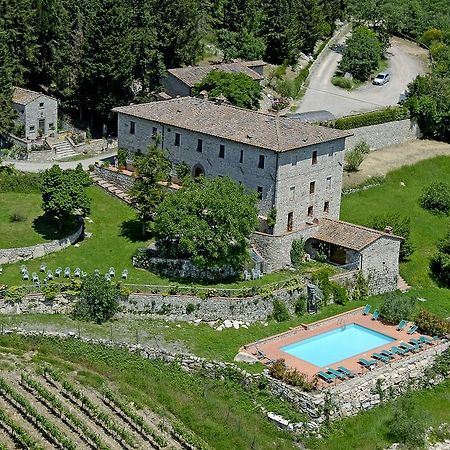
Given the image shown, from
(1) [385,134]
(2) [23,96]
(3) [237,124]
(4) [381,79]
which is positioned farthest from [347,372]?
(4) [381,79]

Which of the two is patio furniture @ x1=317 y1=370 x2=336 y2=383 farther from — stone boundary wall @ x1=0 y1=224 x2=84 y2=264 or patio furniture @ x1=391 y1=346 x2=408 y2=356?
stone boundary wall @ x1=0 y1=224 x2=84 y2=264

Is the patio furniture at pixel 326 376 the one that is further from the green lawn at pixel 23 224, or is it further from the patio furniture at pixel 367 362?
the green lawn at pixel 23 224

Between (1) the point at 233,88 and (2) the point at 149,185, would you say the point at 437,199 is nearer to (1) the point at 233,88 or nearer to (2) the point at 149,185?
(1) the point at 233,88

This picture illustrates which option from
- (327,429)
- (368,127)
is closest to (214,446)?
(327,429)

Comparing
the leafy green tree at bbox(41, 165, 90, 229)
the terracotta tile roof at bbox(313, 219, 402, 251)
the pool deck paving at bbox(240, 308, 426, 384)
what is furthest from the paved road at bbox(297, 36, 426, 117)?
the leafy green tree at bbox(41, 165, 90, 229)

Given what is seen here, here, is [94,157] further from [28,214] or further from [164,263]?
[164,263]

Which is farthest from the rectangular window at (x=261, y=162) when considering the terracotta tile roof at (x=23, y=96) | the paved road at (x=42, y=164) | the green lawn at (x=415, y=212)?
the terracotta tile roof at (x=23, y=96)

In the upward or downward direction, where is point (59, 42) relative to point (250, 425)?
upward
